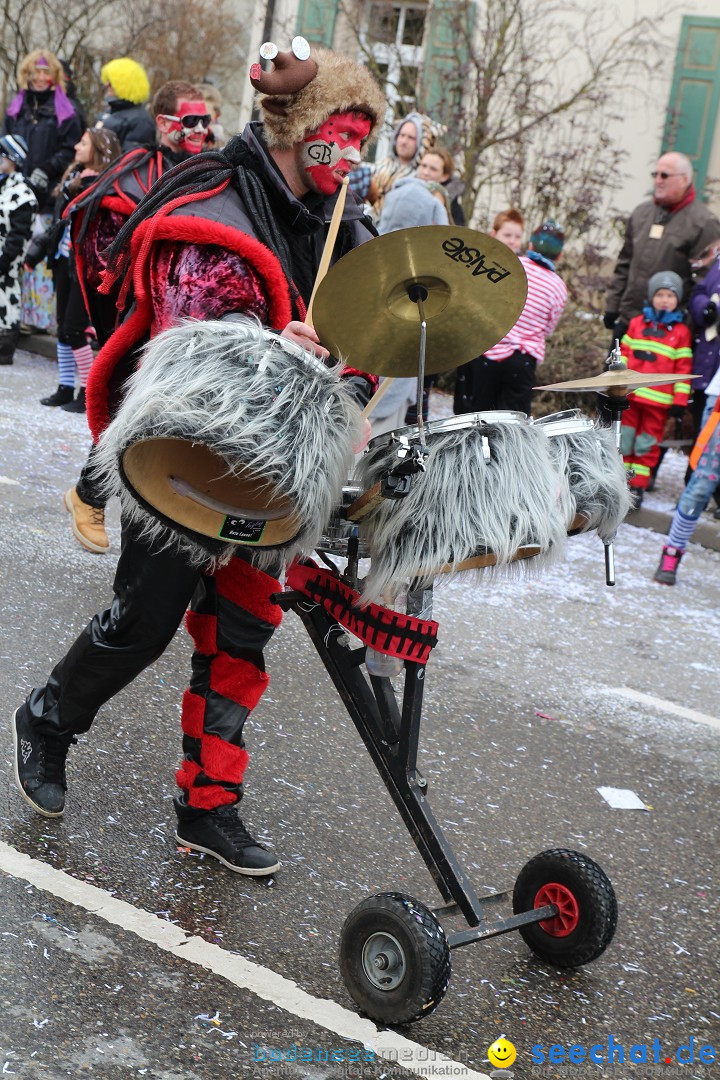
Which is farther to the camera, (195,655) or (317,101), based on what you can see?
(195,655)

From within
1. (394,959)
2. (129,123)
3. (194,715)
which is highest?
(129,123)

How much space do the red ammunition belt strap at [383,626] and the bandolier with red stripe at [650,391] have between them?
5.62 m

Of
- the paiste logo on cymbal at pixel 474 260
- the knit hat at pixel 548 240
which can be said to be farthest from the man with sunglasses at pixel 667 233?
the paiste logo on cymbal at pixel 474 260

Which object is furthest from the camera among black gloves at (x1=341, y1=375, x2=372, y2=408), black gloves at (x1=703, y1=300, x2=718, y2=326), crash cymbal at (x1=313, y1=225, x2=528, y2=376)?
black gloves at (x1=703, y1=300, x2=718, y2=326)

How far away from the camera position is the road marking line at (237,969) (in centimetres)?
242

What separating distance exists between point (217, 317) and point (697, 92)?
14.4 metres

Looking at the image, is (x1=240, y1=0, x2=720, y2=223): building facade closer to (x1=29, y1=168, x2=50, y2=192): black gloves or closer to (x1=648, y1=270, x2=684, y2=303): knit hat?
(x1=29, y1=168, x2=50, y2=192): black gloves

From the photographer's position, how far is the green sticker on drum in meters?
2.41

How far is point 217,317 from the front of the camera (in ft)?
8.27

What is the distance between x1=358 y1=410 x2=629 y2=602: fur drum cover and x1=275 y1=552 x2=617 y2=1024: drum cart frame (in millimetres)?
125

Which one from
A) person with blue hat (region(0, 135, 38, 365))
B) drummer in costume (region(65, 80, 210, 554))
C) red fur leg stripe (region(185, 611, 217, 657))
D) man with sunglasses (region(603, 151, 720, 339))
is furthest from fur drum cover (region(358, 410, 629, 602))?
person with blue hat (region(0, 135, 38, 365))

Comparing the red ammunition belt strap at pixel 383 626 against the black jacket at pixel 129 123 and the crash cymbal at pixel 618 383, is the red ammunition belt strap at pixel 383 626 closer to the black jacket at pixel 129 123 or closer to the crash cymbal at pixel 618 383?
the crash cymbal at pixel 618 383

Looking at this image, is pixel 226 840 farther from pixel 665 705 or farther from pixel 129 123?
pixel 129 123

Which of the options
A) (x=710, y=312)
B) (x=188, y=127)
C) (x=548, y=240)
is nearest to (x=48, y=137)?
(x=188, y=127)
